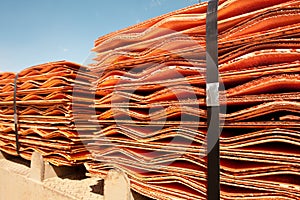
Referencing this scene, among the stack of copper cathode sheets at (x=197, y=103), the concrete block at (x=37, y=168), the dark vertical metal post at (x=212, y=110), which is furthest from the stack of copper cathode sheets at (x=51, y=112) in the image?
the dark vertical metal post at (x=212, y=110)

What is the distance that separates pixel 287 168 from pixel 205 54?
0.65 m

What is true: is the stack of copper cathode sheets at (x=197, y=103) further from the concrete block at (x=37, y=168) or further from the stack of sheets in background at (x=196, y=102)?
the concrete block at (x=37, y=168)

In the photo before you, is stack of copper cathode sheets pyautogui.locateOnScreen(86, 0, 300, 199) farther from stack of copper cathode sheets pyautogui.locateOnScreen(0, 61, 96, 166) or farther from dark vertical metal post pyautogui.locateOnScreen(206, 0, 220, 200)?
stack of copper cathode sheets pyautogui.locateOnScreen(0, 61, 96, 166)

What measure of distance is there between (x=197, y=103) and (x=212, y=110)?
0.42 feet

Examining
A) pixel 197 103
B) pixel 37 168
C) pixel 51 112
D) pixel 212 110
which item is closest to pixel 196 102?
pixel 197 103

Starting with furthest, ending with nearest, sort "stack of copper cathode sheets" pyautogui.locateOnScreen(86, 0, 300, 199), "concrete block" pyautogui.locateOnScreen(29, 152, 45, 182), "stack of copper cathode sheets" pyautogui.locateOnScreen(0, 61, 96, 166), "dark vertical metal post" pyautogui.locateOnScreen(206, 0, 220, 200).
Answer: "concrete block" pyautogui.locateOnScreen(29, 152, 45, 182), "stack of copper cathode sheets" pyautogui.locateOnScreen(0, 61, 96, 166), "dark vertical metal post" pyautogui.locateOnScreen(206, 0, 220, 200), "stack of copper cathode sheets" pyautogui.locateOnScreen(86, 0, 300, 199)

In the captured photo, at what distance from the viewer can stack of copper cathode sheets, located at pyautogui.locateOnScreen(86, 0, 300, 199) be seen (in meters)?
1.02

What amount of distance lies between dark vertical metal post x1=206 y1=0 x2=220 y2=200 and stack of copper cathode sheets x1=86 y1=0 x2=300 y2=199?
0.13 feet

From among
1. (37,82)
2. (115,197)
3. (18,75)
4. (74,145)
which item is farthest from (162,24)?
(18,75)

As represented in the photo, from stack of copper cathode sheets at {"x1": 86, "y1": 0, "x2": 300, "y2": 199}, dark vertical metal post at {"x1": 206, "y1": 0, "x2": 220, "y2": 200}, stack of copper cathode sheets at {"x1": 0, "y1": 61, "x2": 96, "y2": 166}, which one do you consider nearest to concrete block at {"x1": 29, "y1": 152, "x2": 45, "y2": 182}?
stack of copper cathode sheets at {"x1": 0, "y1": 61, "x2": 96, "y2": 166}

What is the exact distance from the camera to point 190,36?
52.9 inches

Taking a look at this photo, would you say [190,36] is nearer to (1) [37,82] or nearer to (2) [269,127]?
(2) [269,127]

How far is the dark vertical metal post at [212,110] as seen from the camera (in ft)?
3.72

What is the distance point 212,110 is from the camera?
3.71ft
